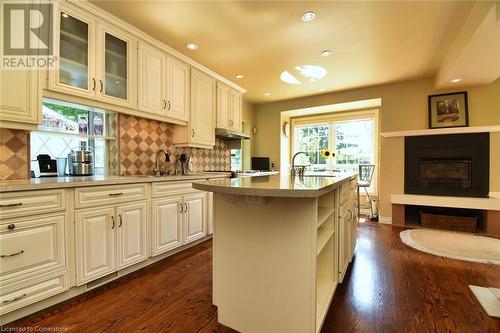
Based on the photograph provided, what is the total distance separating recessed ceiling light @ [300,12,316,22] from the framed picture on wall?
2.95 meters

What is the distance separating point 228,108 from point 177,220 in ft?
7.11

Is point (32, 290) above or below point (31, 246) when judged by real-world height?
below

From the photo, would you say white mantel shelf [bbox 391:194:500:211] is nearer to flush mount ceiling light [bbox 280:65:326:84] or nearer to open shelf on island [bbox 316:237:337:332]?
flush mount ceiling light [bbox 280:65:326:84]

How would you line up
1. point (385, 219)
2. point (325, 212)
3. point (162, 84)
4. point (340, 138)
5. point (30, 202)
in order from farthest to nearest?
point (340, 138) → point (385, 219) → point (162, 84) → point (325, 212) → point (30, 202)

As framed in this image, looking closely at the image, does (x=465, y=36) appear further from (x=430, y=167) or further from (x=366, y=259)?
(x=366, y=259)

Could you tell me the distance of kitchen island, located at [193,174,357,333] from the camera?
118 cm

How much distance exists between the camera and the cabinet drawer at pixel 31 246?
145cm

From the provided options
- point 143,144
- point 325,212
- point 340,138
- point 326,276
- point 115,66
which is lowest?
point 326,276

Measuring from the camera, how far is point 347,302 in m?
1.77

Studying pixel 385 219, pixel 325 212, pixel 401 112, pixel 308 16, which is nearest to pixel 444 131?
pixel 401 112

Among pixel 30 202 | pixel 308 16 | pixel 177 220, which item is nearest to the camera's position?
pixel 30 202

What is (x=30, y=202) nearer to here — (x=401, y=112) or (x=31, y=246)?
(x=31, y=246)

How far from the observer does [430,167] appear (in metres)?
3.95

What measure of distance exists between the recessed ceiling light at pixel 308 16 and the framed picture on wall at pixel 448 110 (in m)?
2.95
